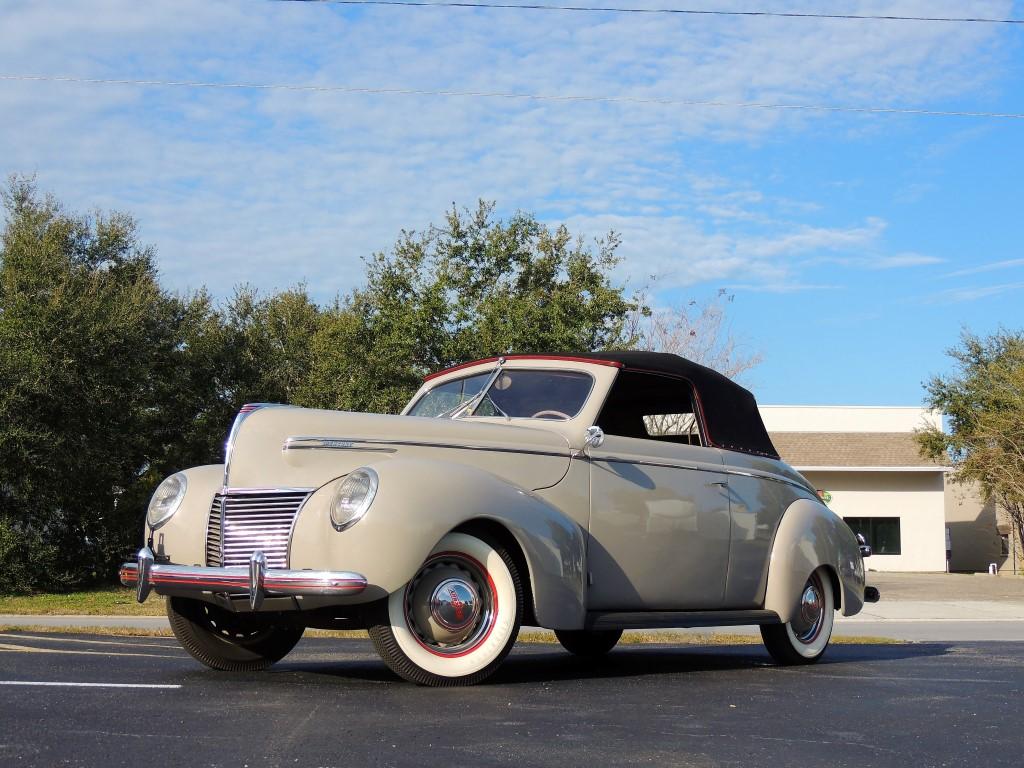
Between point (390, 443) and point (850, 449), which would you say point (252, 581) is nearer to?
point (390, 443)

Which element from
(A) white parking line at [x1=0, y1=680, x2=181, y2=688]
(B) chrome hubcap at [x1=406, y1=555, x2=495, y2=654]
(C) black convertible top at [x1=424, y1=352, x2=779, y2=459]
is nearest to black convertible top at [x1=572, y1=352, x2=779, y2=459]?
(C) black convertible top at [x1=424, y1=352, x2=779, y2=459]

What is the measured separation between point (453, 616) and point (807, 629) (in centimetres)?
370

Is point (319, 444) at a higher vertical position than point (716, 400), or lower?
lower

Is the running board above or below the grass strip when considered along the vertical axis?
above

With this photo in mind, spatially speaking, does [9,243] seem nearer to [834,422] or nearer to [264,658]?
[264,658]

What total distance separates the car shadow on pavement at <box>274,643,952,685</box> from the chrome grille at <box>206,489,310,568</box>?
3.26 ft

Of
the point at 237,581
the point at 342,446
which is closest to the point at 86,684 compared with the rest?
the point at 237,581

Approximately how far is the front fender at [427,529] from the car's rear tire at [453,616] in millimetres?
156

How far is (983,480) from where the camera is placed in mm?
45250

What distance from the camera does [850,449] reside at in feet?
157

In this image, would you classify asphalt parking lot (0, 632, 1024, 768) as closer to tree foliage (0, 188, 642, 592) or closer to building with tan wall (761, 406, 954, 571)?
tree foliage (0, 188, 642, 592)

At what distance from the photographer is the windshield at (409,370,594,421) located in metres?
7.94

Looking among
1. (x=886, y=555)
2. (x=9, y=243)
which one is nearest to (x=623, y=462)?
(x=9, y=243)

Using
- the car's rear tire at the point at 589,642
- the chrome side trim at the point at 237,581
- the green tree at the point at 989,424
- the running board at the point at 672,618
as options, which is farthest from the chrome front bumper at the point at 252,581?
the green tree at the point at 989,424
